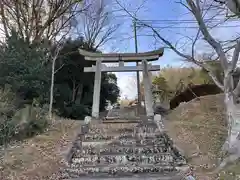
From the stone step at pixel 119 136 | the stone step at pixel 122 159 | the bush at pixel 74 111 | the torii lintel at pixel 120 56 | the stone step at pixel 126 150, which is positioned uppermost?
the torii lintel at pixel 120 56

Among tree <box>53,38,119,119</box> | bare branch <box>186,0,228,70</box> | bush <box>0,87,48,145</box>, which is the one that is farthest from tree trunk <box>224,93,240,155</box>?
tree <box>53,38,119,119</box>

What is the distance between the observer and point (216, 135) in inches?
348

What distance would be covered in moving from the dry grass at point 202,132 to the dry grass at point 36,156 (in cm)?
312

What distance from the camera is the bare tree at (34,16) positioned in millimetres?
16359

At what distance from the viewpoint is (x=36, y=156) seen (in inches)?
295

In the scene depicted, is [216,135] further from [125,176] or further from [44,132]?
[44,132]

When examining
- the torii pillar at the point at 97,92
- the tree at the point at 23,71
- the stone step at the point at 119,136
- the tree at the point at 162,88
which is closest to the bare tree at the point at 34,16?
the tree at the point at 23,71

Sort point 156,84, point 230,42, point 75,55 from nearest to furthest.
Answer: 1. point 230,42
2. point 75,55
3. point 156,84

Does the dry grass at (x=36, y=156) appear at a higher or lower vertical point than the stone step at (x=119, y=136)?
lower

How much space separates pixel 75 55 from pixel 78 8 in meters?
3.13

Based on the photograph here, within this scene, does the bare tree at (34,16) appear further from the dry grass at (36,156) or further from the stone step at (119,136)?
the stone step at (119,136)

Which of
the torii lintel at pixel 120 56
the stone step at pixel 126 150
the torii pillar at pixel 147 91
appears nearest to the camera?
the stone step at pixel 126 150

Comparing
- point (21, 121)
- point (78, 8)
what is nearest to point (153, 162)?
point (21, 121)


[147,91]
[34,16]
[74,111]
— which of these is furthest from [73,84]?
[147,91]
